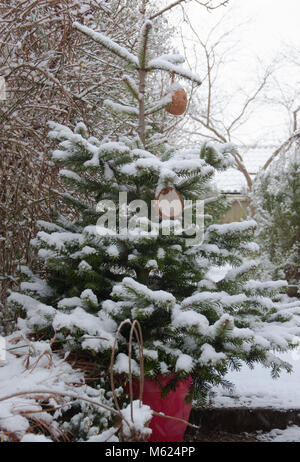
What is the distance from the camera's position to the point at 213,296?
2098 mm

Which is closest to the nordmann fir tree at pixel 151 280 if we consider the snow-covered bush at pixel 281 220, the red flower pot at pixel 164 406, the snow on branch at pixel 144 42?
the snow on branch at pixel 144 42

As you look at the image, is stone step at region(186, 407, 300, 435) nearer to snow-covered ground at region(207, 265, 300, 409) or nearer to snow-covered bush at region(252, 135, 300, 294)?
snow-covered ground at region(207, 265, 300, 409)

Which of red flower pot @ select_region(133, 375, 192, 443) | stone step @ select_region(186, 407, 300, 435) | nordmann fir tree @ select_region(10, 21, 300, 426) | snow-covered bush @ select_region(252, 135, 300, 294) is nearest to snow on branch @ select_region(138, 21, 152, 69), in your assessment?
nordmann fir tree @ select_region(10, 21, 300, 426)

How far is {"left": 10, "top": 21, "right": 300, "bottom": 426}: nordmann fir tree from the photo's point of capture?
2.07m

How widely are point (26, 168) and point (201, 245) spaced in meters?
1.24

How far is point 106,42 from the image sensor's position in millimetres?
2428

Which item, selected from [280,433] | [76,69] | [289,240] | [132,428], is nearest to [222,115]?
[289,240]

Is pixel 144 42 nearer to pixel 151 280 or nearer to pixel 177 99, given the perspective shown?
pixel 177 99

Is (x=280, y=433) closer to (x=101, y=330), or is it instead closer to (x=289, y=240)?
(x=101, y=330)

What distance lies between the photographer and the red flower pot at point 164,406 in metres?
2.31

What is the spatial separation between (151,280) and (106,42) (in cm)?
133

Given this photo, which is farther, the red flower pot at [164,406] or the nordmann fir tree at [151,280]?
the red flower pot at [164,406]

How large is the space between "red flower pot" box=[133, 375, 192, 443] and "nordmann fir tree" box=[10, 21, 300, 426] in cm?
15

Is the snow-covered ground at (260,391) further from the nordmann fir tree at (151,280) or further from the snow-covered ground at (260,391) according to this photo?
the nordmann fir tree at (151,280)
